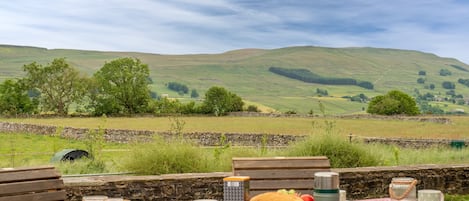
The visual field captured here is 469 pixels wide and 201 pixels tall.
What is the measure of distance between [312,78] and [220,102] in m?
101

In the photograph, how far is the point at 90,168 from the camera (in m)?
10.2

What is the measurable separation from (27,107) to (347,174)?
56.5m

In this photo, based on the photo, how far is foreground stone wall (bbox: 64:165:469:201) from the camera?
7590 millimetres

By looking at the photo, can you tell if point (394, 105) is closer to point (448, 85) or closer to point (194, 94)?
point (194, 94)

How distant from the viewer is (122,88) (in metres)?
63.2

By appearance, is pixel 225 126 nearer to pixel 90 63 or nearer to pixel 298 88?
pixel 298 88

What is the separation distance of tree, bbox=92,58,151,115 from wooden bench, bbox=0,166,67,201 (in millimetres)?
57767

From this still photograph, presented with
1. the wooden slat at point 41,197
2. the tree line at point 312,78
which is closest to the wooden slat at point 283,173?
the wooden slat at point 41,197

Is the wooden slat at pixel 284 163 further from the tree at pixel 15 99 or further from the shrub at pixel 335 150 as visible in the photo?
the tree at pixel 15 99

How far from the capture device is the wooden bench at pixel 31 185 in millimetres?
4723

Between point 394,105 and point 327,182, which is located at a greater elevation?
point 327,182

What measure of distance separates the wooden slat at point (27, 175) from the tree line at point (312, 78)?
145374 mm

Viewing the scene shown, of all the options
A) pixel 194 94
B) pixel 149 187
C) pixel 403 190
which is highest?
pixel 403 190

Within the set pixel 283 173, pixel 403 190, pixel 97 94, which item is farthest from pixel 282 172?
pixel 97 94
